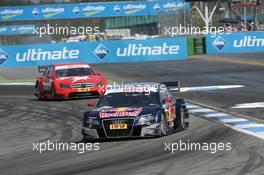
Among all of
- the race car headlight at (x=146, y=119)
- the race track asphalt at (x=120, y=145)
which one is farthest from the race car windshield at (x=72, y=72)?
the race car headlight at (x=146, y=119)

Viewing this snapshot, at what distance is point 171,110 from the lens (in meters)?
15.8

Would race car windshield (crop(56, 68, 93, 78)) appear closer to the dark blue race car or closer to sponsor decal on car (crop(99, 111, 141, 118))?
the dark blue race car

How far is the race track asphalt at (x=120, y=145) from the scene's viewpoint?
11.2m

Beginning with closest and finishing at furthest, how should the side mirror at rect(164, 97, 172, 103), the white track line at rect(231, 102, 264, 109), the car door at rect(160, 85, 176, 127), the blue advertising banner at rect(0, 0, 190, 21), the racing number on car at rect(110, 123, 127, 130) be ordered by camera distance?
1. the racing number on car at rect(110, 123, 127, 130)
2. the car door at rect(160, 85, 176, 127)
3. the side mirror at rect(164, 97, 172, 103)
4. the white track line at rect(231, 102, 264, 109)
5. the blue advertising banner at rect(0, 0, 190, 21)

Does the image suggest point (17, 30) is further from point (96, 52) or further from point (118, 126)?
point (118, 126)

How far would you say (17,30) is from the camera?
77500 mm

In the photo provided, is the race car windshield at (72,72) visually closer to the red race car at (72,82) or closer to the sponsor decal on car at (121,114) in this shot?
the red race car at (72,82)

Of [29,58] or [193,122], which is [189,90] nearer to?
[193,122]

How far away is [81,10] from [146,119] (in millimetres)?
65277

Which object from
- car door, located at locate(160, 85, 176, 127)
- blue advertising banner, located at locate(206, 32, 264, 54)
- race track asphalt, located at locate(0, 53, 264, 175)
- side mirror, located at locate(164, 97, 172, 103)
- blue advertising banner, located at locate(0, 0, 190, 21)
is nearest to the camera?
race track asphalt, located at locate(0, 53, 264, 175)

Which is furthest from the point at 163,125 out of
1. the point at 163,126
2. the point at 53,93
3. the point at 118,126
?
the point at 53,93

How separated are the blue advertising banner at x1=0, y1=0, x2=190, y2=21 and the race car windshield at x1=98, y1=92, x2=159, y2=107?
2503 inches

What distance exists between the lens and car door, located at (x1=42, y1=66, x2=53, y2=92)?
26.6 metres

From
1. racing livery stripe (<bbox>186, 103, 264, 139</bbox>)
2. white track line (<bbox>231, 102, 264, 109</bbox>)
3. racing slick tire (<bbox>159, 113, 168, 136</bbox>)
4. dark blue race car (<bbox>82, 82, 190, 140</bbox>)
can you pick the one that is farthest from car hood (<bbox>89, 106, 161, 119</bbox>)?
white track line (<bbox>231, 102, 264, 109</bbox>)
